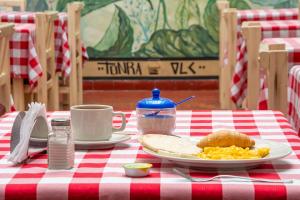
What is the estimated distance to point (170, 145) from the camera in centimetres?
148

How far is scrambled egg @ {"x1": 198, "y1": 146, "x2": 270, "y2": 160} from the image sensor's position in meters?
1.36

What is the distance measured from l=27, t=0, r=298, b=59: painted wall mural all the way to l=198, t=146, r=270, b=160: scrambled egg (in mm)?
5526

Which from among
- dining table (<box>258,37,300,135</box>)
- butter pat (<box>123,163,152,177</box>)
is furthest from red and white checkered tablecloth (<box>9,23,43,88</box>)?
butter pat (<box>123,163,152,177</box>)

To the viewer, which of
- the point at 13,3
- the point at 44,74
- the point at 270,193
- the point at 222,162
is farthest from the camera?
the point at 13,3

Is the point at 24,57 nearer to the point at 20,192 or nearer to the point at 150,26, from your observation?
the point at 150,26

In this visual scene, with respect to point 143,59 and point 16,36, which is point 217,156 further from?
point 143,59

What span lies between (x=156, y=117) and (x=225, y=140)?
0.89 feet

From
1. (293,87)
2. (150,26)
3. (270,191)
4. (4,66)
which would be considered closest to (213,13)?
A: (150,26)

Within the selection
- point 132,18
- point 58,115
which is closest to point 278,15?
point 132,18

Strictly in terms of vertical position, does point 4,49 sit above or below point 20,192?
above

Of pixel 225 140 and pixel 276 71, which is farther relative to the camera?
pixel 276 71

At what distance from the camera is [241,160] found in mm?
1304

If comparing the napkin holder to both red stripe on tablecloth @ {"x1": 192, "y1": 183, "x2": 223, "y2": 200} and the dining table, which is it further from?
the dining table

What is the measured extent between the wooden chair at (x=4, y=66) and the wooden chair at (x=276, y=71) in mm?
1094
